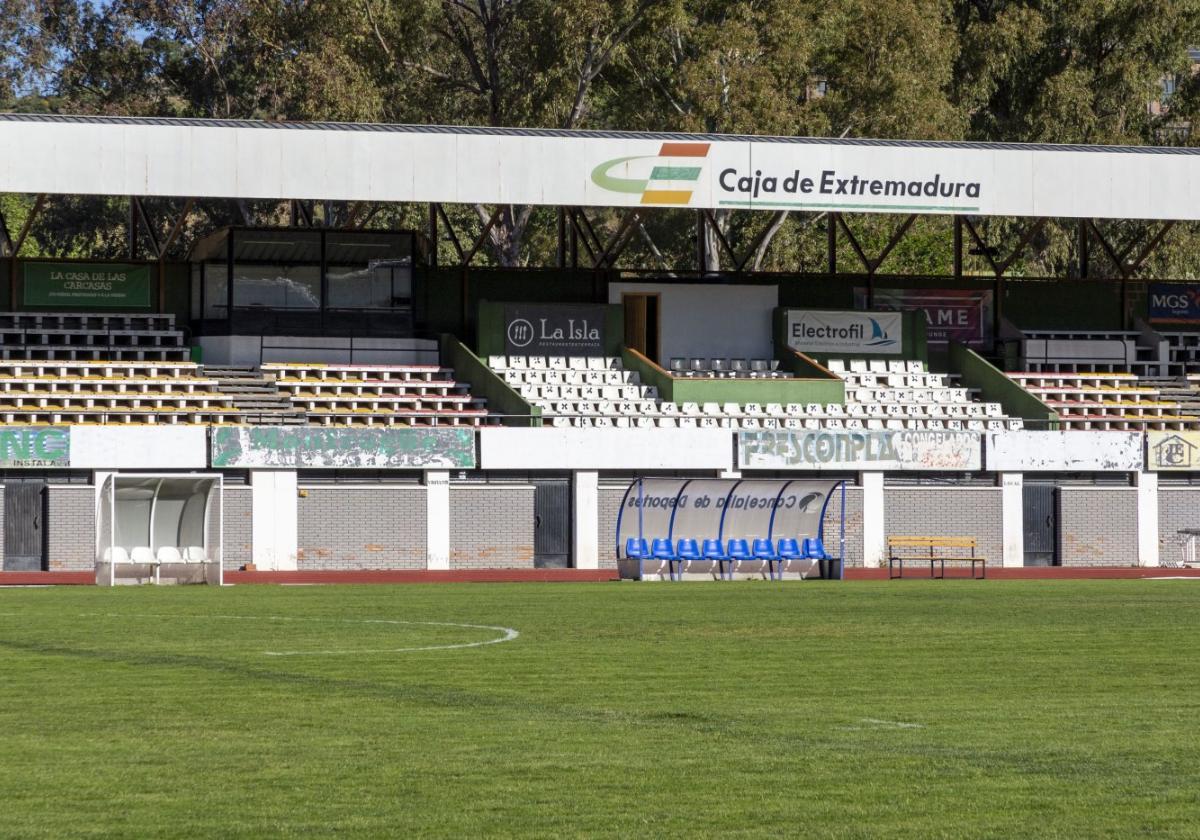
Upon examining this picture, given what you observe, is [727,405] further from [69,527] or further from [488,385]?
[69,527]

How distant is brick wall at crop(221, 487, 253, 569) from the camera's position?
43062mm

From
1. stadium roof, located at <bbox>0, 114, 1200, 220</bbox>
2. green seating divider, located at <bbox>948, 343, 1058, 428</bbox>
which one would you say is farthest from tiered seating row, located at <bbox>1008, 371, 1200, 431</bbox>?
stadium roof, located at <bbox>0, 114, 1200, 220</bbox>

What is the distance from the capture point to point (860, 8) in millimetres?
61844

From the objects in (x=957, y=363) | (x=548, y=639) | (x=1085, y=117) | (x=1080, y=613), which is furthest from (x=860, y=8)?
(x=548, y=639)

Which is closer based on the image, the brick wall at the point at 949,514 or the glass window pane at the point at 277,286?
the brick wall at the point at 949,514

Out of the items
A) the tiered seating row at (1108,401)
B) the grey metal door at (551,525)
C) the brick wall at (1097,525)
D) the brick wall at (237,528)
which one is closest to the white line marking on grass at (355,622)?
the brick wall at (237,528)

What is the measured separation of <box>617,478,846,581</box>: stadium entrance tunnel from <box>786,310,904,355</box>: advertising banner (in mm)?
15192

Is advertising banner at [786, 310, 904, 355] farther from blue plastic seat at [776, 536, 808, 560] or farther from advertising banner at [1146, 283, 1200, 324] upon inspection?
blue plastic seat at [776, 536, 808, 560]

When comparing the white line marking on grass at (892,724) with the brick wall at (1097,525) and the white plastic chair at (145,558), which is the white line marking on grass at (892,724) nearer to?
the white plastic chair at (145,558)

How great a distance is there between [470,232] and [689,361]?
2874cm

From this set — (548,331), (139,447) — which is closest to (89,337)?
(139,447)

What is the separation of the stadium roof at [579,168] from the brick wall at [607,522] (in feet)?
23.8

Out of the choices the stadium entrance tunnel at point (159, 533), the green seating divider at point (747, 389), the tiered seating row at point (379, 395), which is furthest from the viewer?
the green seating divider at point (747, 389)

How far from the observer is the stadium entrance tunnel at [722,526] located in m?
38.6
